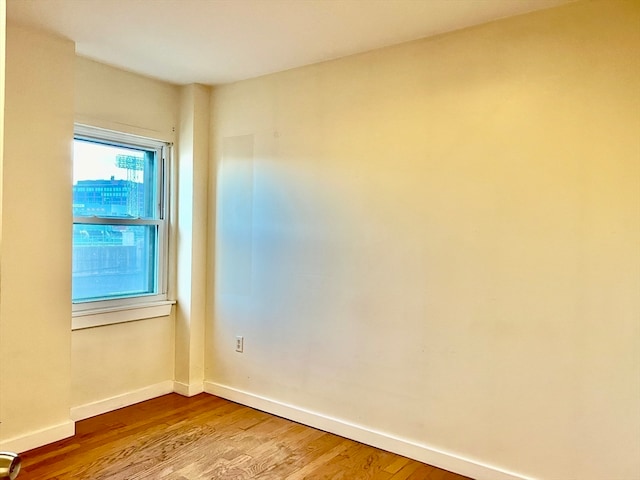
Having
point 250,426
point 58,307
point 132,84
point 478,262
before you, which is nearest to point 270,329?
point 250,426

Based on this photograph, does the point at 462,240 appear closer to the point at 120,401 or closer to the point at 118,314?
the point at 118,314

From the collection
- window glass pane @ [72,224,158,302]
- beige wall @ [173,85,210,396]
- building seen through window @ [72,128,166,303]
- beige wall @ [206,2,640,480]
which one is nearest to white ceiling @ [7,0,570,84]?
beige wall @ [206,2,640,480]

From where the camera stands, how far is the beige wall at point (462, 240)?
2.06m

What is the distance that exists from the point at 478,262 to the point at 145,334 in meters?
2.38

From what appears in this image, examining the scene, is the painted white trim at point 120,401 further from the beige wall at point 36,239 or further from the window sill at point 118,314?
the window sill at point 118,314

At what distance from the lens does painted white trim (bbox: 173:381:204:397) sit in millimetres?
3488

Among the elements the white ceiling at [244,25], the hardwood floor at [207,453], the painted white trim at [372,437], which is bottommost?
the hardwood floor at [207,453]

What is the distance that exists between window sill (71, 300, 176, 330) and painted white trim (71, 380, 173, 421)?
0.51m

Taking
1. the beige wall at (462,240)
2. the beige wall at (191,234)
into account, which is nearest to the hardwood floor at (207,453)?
the beige wall at (462,240)

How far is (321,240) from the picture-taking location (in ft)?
9.64

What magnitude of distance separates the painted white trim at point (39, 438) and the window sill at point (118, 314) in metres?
0.58

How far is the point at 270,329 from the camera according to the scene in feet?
10.5

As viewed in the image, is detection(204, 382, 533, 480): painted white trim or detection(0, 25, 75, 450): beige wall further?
detection(0, 25, 75, 450): beige wall

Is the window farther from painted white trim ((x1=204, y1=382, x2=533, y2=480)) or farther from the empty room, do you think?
painted white trim ((x1=204, y1=382, x2=533, y2=480))
